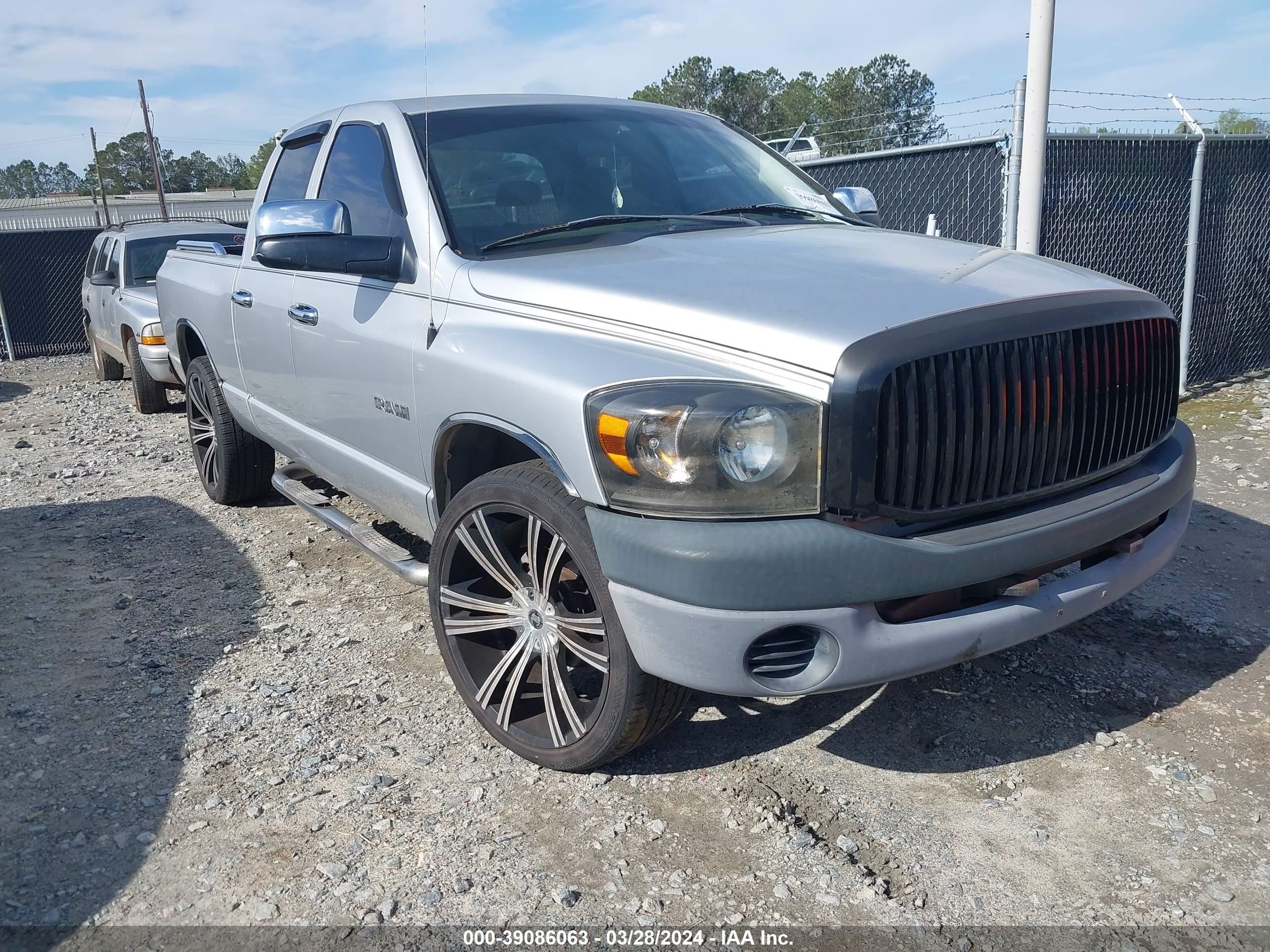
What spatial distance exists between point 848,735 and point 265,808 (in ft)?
5.77

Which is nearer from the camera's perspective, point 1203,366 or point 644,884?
point 644,884

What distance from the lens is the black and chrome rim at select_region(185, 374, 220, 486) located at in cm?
585

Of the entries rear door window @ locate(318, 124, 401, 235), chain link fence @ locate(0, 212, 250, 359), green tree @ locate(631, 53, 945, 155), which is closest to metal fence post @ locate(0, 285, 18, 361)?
chain link fence @ locate(0, 212, 250, 359)

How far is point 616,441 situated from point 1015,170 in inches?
217

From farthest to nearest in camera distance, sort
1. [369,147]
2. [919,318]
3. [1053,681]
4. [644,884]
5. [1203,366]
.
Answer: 1. [1203,366]
2. [369,147]
3. [1053,681]
4. [644,884]
5. [919,318]

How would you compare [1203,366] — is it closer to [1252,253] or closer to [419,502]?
[1252,253]

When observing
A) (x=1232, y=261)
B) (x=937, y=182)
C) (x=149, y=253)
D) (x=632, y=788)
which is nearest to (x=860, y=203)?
(x=632, y=788)

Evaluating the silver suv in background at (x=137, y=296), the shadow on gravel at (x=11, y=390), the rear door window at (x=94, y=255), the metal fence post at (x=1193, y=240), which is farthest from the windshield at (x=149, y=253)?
the metal fence post at (x=1193, y=240)

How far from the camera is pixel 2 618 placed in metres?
4.53

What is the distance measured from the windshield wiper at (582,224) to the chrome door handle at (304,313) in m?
0.99

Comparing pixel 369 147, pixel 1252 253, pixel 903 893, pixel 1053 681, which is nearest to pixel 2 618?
pixel 369 147

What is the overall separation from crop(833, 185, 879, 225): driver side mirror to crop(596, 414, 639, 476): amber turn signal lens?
235 centimetres

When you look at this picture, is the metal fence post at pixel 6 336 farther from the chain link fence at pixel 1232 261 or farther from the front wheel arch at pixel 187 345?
the chain link fence at pixel 1232 261

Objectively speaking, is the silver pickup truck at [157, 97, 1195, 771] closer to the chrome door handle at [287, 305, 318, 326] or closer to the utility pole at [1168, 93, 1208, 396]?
the chrome door handle at [287, 305, 318, 326]
